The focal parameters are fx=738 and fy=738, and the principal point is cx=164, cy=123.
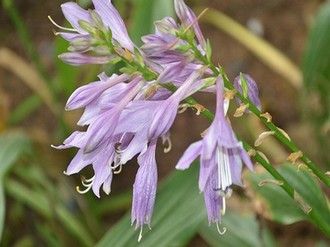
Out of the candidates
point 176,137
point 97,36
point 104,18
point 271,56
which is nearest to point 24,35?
point 176,137

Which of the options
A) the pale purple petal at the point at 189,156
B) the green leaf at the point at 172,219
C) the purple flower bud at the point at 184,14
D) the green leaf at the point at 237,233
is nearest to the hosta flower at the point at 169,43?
the purple flower bud at the point at 184,14

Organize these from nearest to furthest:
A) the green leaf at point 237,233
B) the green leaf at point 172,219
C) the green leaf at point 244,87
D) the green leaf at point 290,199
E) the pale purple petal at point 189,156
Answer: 1. the pale purple petal at point 189,156
2. the green leaf at point 244,87
3. the green leaf at point 290,199
4. the green leaf at point 172,219
5. the green leaf at point 237,233

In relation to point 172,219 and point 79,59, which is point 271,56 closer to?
point 172,219

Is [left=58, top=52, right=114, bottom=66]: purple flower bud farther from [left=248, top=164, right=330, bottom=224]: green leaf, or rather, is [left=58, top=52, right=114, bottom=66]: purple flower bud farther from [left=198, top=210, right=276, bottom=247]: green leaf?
[left=198, top=210, right=276, bottom=247]: green leaf

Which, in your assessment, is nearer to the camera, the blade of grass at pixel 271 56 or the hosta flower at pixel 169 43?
the hosta flower at pixel 169 43

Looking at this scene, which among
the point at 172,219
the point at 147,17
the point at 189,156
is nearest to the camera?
the point at 189,156

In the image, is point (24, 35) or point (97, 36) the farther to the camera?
point (24, 35)

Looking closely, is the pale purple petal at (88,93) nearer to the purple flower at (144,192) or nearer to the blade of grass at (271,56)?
the purple flower at (144,192)
